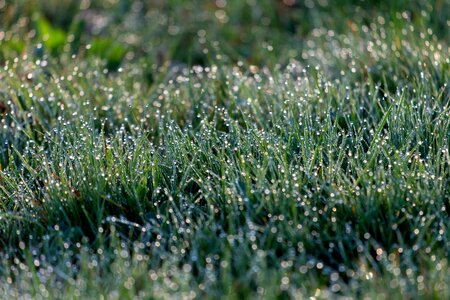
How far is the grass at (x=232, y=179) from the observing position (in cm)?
194

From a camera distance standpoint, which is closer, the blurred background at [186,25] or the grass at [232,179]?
the grass at [232,179]

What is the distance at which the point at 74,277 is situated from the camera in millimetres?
2062

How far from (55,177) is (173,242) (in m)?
0.56

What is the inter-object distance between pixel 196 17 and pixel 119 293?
9.84 ft

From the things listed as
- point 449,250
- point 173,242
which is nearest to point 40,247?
point 173,242

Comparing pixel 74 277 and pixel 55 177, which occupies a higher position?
pixel 55 177

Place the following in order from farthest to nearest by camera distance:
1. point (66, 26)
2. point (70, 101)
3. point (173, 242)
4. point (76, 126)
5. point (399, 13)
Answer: point (66, 26), point (399, 13), point (70, 101), point (76, 126), point (173, 242)

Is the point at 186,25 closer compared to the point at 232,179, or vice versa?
the point at 232,179

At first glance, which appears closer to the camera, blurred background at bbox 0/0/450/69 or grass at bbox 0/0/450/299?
grass at bbox 0/0/450/299

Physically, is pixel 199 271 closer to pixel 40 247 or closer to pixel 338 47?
pixel 40 247

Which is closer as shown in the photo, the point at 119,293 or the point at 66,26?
the point at 119,293

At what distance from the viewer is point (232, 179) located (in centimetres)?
226

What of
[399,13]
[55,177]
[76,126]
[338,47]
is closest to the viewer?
[55,177]

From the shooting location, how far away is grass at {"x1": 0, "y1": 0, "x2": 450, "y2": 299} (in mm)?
1941
